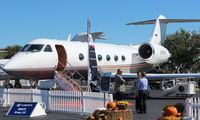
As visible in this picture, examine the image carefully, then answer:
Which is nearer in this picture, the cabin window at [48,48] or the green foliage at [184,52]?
the cabin window at [48,48]

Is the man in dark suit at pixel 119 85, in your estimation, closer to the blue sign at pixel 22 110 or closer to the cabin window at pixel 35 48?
the blue sign at pixel 22 110

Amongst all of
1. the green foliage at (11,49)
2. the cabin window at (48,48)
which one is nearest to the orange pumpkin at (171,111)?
the cabin window at (48,48)

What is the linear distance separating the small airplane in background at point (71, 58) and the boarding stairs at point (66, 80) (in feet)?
0.94

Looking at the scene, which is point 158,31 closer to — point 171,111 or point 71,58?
point 71,58

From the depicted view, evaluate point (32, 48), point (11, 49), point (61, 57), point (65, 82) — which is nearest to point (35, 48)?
point (32, 48)

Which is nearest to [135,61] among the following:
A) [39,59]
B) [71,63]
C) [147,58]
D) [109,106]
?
[147,58]

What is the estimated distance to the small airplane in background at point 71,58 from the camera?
24141mm

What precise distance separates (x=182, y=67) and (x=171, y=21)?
31.4 metres

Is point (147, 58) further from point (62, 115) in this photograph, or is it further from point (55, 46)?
point (62, 115)

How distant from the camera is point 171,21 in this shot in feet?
120

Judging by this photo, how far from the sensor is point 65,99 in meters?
16.0

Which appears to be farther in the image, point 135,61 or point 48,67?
point 135,61

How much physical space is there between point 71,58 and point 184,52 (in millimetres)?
42585

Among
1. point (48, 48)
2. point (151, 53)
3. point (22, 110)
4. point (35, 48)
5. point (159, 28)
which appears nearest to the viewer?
point (22, 110)
